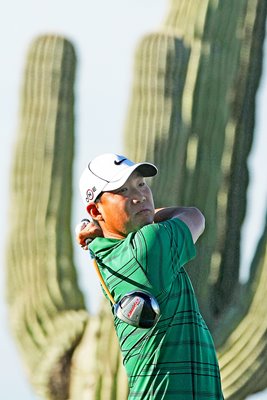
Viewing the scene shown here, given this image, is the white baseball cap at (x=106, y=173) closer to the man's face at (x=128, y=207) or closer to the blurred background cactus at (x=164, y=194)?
the man's face at (x=128, y=207)

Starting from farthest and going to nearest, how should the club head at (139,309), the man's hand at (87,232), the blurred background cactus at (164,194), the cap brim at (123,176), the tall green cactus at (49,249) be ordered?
the tall green cactus at (49,249)
the blurred background cactus at (164,194)
the man's hand at (87,232)
the cap brim at (123,176)
the club head at (139,309)

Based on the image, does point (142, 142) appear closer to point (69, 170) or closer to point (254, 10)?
point (69, 170)

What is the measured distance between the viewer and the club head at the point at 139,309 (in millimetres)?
3979

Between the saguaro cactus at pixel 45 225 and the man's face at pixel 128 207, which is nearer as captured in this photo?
the man's face at pixel 128 207

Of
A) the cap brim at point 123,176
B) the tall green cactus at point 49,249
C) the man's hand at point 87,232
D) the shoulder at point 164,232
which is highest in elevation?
the cap brim at point 123,176

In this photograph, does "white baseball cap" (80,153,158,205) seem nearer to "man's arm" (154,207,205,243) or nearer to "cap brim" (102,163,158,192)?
"cap brim" (102,163,158,192)

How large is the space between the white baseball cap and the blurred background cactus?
16.6 feet

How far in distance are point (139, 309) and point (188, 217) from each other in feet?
1.31

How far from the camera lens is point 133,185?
165 inches

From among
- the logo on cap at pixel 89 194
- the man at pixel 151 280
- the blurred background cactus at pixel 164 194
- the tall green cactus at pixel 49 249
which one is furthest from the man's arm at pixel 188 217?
the tall green cactus at pixel 49 249

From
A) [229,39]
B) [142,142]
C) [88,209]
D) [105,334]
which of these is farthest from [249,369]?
[88,209]

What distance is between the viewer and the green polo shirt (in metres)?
4.10

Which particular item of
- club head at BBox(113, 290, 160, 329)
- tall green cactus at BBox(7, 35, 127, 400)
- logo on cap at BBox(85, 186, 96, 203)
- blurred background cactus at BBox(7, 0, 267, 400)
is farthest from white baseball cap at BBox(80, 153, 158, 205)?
tall green cactus at BBox(7, 35, 127, 400)

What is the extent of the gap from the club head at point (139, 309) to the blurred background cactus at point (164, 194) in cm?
536
